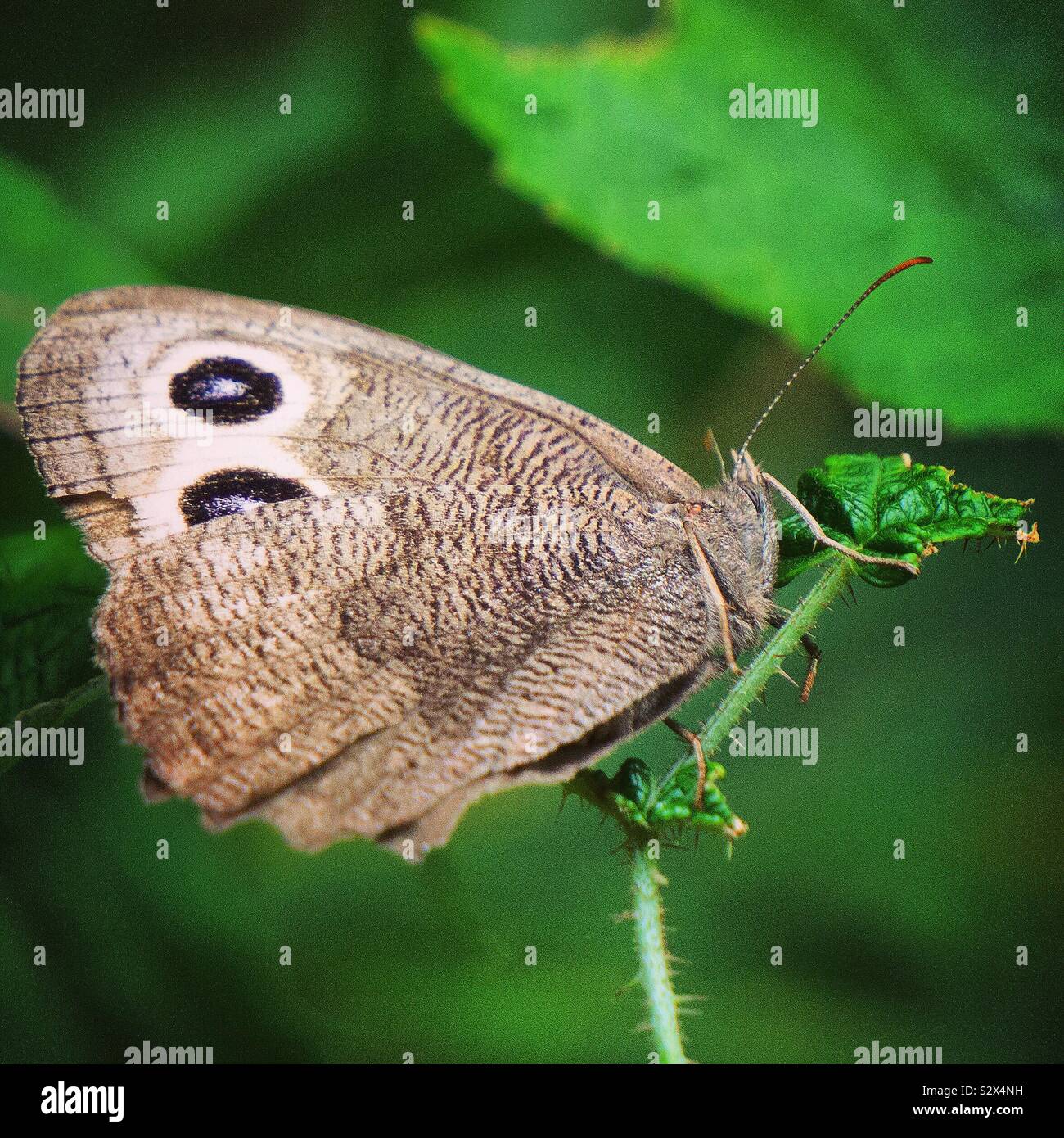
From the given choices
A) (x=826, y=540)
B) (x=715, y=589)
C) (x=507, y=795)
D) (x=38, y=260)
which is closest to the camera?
(x=826, y=540)

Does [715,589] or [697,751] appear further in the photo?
[715,589]

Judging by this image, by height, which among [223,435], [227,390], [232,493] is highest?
[227,390]

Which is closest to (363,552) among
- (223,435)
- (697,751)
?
(223,435)

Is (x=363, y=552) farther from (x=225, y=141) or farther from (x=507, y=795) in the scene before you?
(x=225, y=141)

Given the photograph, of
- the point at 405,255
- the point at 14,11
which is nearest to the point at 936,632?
the point at 405,255

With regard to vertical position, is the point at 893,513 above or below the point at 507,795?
above

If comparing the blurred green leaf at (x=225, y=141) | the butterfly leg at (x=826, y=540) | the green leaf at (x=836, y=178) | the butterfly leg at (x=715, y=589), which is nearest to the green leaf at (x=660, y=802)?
the butterfly leg at (x=715, y=589)

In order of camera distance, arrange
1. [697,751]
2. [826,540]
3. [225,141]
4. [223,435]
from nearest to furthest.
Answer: [697,751]
[826,540]
[223,435]
[225,141]

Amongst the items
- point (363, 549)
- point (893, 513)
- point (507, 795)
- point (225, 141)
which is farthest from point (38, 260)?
point (893, 513)
